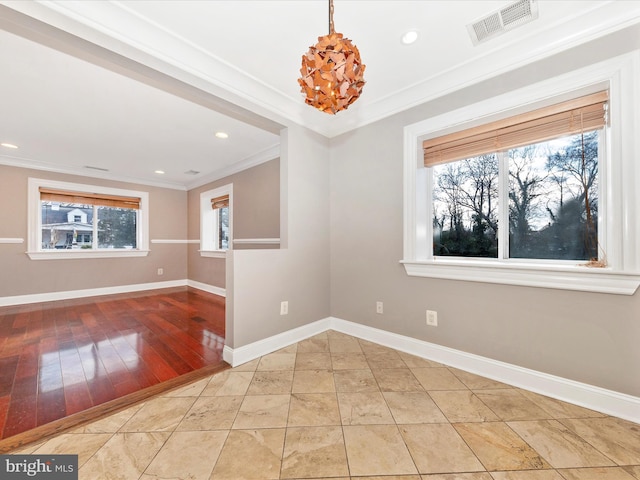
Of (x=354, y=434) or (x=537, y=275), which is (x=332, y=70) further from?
(x=537, y=275)

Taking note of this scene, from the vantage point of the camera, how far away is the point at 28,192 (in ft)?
13.3

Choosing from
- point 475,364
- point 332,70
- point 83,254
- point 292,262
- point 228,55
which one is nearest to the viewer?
point 332,70

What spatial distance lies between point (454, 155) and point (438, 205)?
0.48 meters

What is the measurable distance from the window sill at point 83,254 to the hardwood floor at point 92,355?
79cm

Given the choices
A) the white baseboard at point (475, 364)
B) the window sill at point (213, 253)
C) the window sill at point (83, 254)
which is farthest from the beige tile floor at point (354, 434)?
the window sill at point (83, 254)

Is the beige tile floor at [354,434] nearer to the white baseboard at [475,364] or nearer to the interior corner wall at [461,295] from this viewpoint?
the white baseboard at [475,364]

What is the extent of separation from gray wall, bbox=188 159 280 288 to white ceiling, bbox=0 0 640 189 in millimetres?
935

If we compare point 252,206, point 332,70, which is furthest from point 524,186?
point 252,206

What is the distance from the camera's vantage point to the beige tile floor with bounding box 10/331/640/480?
1162 millimetres

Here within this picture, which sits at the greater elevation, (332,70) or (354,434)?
(332,70)

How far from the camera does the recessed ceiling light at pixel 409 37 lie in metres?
1.69

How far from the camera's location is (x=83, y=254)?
4582mm

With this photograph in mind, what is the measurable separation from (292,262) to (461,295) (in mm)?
1558

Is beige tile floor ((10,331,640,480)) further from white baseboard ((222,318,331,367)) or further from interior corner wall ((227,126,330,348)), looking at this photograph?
interior corner wall ((227,126,330,348))
